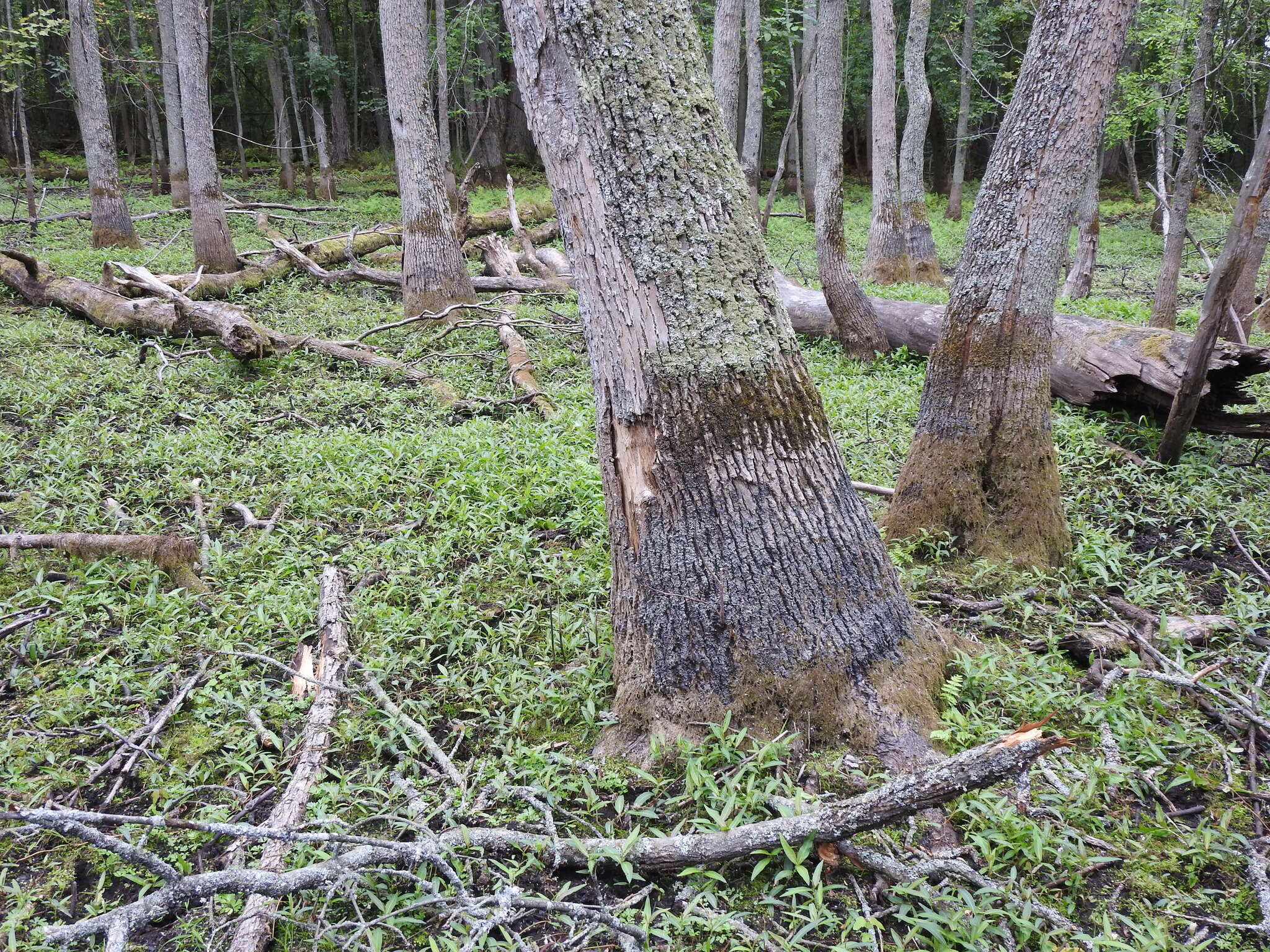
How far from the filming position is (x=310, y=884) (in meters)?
2.21

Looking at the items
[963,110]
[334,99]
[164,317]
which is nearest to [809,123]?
[963,110]

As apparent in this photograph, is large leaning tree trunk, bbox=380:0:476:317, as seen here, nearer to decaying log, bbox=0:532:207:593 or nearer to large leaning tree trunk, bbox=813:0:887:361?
large leaning tree trunk, bbox=813:0:887:361

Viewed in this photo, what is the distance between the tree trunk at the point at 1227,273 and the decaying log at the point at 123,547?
564 centimetres

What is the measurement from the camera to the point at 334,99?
84.1 ft

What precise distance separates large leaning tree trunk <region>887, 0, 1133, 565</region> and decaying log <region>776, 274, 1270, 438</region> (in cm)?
99

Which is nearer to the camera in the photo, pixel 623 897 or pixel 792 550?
pixel 623 897

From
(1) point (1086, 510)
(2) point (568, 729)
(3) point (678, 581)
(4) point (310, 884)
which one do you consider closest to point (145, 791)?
(4) point (310, 884)

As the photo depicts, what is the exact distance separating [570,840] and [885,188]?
1190 centimetres

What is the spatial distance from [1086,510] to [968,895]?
317 cm

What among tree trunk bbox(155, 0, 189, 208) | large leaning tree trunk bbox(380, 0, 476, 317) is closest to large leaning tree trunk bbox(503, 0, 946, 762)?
large leaning tree trunk bbox(380, 0, 476, 317)

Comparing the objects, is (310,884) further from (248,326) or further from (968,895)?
(248,326)

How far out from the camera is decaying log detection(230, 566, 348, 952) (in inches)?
89.3

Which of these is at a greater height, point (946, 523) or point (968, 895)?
point (946, 523)

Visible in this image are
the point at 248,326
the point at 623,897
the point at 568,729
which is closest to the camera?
the point at 623,897
